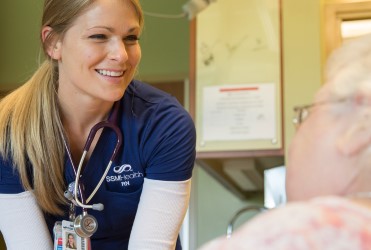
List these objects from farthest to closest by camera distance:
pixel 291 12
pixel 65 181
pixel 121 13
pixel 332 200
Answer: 1. pixel 291 12
2. pixel 65 181
3. pixel 121 13
4. pixel 332 200

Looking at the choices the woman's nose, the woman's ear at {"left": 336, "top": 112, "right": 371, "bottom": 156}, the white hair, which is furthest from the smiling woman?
the woman's ear at {"left": 336, "top": 112, "right": 371, "bottom": 156}

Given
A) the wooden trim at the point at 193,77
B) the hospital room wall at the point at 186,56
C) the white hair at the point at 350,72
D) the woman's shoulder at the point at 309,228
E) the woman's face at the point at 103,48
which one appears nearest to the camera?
the woman's shoulder at the point at 309,228

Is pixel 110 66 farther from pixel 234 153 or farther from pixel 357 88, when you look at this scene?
pixel 234 153

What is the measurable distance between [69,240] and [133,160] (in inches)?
9.5

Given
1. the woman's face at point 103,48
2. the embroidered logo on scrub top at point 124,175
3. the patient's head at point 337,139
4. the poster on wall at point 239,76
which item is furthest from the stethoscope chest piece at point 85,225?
the poster on wall at point 239,76

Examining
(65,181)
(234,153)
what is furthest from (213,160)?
(65,181)

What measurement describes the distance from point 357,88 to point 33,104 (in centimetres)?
106

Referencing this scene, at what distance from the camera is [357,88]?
925 millimetres

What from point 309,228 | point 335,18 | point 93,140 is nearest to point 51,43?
point 93,140

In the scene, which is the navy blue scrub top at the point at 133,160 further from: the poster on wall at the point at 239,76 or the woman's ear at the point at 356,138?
the poster on wall at the point at 239,76

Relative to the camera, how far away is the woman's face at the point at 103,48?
174 centimetres

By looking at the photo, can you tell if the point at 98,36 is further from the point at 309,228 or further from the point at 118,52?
the point at 309,228

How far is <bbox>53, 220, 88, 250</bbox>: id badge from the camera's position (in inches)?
71.1

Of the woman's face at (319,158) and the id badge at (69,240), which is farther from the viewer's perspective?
the id badge at (69,240)
